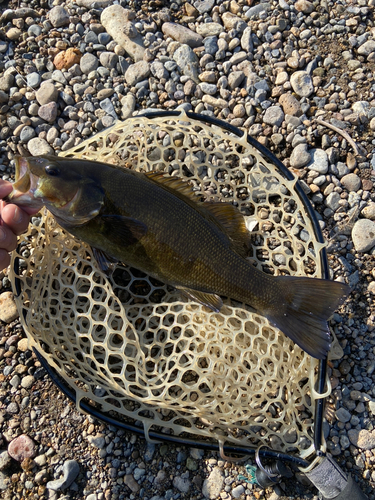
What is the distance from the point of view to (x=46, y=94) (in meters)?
4.96

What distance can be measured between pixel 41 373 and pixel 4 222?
1.62 meters

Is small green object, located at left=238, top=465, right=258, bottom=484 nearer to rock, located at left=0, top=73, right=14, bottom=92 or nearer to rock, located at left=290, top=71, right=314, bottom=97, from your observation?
rock, located at left=290, top=71, right=314, bottom=97

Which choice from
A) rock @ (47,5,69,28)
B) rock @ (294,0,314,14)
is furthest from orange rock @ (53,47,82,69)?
rock @ (294,0,314,14)

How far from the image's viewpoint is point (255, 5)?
5238 mm

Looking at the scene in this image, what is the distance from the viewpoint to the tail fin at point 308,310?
3.52 meters

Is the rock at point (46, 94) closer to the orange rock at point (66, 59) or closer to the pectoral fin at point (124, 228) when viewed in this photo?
the orange rock at point (66, 59)

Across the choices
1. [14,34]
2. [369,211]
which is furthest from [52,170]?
[369,211]

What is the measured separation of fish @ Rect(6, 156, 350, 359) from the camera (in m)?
3.54

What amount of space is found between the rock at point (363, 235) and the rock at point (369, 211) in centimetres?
7

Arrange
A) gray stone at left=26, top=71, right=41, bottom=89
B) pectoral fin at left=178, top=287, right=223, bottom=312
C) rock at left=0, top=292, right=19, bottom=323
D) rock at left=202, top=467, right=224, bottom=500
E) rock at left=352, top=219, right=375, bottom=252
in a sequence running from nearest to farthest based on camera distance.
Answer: pectoral fin at left=178, top=287, right=223, bottom=312 → rock at left=202, top=467, right=224, bottom=500 → rock at left=0, top=292, right=19, bottom=323 → rock at left=352, top=219, right=375, bottom=252 → gray stone at left=26, top=71, right=41, bottom=89

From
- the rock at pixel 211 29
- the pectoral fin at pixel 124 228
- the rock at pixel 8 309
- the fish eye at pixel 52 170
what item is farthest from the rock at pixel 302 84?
the rock at pixel 8 309

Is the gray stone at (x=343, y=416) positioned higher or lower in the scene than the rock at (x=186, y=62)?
lower

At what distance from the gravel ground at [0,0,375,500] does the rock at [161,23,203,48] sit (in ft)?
0.05

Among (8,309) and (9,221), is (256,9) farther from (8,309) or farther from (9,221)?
(8,309)
